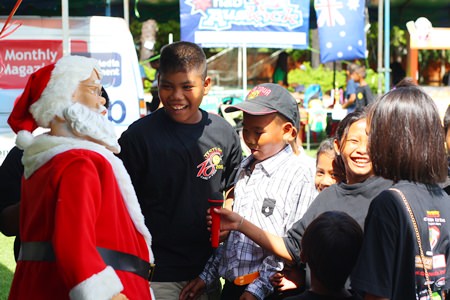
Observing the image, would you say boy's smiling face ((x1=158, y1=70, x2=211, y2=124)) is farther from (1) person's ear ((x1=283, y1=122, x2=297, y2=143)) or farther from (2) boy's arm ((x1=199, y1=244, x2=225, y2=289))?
(2) boy's arm ((x1=199, y1=244, x2=225, y2=289))

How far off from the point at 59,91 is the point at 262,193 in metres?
1.16

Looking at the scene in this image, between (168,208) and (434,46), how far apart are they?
11263 mm

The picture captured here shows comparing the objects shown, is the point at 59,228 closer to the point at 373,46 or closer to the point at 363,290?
the point at 363,290

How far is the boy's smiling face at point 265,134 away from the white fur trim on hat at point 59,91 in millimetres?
1016

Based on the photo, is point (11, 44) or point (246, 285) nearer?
point (246, 285)

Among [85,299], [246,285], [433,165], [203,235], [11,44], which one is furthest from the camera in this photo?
[11,44]

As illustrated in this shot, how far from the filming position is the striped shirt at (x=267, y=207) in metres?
3.50

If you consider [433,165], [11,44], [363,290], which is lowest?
[363,290]

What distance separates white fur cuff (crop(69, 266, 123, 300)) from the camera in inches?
96.3

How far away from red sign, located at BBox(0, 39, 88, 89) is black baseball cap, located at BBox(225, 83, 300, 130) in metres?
6.38

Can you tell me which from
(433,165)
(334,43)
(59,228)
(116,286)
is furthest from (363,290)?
(334,43)

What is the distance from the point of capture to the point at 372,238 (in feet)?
8.43

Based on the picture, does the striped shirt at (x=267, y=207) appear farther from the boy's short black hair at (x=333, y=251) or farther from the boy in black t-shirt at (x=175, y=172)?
the boy's short black hair at (x=333, y=251)

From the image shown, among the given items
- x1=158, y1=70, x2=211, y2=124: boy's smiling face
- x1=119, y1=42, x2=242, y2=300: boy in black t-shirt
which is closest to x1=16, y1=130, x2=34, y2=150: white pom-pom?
x1=119, y1=42, x2=242, y2=300: boy in black t-shirt
